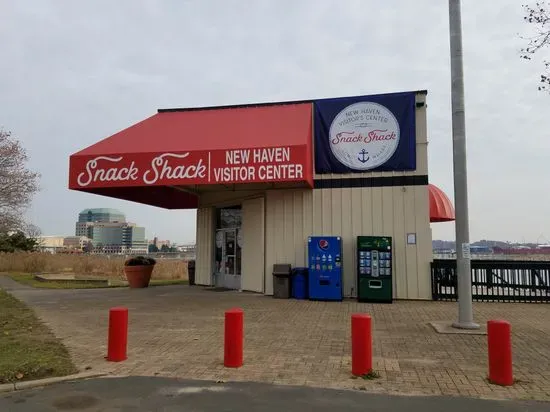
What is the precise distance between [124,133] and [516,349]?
12.0 meters

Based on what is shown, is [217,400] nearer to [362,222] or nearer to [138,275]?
[362,222]

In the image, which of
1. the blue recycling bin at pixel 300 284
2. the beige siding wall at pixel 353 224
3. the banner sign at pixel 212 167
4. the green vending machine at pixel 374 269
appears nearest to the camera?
the banner sign at pixel 212 167

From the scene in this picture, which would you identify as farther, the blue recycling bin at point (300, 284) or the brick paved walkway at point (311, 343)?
the blue recycling bin at point (300, 284)

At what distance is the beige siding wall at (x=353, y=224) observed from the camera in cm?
1452

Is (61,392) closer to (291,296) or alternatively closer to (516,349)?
(516,349)

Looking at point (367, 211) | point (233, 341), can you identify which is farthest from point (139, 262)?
point (233, 341)

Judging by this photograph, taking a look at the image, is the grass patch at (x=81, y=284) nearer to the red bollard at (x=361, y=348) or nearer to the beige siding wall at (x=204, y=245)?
the beige siding wall at (x=204, y=245)

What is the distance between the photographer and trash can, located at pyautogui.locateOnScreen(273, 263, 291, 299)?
1484 centimetres

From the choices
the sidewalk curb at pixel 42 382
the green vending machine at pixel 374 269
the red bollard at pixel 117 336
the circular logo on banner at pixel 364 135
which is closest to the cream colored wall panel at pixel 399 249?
the green vending machine at pixel 374 269

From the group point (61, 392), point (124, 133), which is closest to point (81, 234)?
point (124, 133)

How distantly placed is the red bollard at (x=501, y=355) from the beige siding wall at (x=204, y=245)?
13.5 meters

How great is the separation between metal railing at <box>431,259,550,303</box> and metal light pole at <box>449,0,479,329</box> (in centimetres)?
438

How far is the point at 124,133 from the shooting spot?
1506cm

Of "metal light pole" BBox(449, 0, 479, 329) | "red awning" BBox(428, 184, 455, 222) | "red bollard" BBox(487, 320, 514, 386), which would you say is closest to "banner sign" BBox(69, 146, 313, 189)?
"metal light pole" BBox(449, 0, 479, 329)
